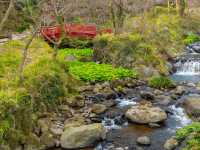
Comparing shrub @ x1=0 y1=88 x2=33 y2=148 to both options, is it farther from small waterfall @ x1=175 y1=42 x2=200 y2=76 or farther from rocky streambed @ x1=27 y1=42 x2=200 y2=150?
small waterfall @ x1=175 y1=42 x2=200 y2=76

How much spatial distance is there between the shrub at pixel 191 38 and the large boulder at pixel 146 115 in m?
18.7

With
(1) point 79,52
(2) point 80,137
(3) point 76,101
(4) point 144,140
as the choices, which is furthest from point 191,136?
(1) point 79,52

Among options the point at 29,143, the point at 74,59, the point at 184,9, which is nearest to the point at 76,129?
the point at 29,143

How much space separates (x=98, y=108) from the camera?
803 inches

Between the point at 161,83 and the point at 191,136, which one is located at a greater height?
the point at 191,136

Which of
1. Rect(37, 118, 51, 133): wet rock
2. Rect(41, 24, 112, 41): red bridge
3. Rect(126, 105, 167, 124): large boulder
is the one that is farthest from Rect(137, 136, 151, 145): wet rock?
Rect(41, 24, 112, 41): red bridge

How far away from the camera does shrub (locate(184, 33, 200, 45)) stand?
122 feet

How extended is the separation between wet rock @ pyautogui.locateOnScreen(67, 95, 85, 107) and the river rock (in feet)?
13.6

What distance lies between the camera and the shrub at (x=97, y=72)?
2540 centimetres

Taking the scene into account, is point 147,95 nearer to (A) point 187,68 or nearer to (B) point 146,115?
(B) point 146,115

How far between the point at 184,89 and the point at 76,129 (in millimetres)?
9695

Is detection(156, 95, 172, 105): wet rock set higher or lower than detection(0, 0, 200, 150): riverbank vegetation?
lower

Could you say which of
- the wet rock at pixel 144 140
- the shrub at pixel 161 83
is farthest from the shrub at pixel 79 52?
the wet rock at pixel 144 140

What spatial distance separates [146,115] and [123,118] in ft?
4.23
